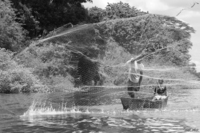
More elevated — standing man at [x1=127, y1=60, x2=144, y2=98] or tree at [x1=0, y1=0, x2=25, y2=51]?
tree at [x1=0, y1=0, x2=25, y2=51]

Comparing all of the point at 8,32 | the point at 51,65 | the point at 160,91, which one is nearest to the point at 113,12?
the point at 8,32

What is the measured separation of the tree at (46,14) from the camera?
130ft

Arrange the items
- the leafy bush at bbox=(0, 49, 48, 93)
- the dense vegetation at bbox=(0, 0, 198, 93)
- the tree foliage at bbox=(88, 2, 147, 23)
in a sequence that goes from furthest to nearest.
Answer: the tree foliage at bbox=(88, 2, 147, 23) → the leafy bush at bbox=(0, 49, 48, 93) → the dense vegetation at bbox=(0, 0, 198, 93)

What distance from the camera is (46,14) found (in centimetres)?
4147

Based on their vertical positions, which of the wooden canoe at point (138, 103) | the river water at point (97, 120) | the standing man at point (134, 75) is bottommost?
the river water at point (97, 120)

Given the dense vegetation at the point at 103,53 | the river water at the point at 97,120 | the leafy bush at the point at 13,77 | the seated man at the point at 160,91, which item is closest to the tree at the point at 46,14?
the leafy bush at the point at 13,77

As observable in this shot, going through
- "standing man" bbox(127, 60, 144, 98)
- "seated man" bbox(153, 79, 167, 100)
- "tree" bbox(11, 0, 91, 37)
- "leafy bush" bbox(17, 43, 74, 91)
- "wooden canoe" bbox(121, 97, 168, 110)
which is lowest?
"wooden canoe" bbox(121, 97, 168, 110)

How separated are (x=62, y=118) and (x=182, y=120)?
16.6 ft

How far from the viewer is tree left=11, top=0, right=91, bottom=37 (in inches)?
1556

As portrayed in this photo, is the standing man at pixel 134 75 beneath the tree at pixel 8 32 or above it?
beneath

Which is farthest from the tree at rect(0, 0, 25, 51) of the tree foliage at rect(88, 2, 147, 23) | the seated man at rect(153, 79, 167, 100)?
the seated man at rect(153, 79, 167, 100)

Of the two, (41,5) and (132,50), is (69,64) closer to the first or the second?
(132,50)

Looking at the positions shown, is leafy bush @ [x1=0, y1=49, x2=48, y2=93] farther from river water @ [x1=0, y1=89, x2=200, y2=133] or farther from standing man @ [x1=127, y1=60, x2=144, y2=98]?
standing man @ [x1=127, y1=60, x2=144, y2=98]

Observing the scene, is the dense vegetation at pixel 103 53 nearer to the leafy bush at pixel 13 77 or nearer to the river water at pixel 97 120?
the leafy bush at pixel 13 77
